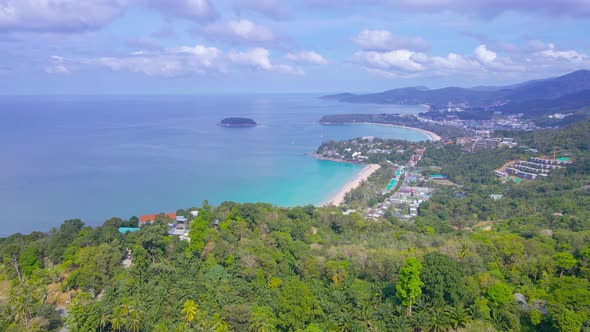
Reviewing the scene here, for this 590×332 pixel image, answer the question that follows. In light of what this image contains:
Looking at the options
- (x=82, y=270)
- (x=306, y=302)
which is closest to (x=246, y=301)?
(x=306, y=302)

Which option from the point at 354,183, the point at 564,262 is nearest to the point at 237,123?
the point at 354,183

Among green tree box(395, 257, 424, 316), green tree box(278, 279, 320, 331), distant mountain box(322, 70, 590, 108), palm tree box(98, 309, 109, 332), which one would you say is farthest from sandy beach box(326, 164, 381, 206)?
distant mountain box(322, 70, 590, 108)

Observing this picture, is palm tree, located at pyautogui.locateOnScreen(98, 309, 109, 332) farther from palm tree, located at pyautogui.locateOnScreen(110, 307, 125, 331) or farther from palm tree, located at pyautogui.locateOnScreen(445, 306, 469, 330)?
palm tree, located at pyautogui.locateOnScreen(445, 306, 469, 330)

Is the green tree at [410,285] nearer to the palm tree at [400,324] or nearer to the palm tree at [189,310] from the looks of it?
the palm tree at [400,324]

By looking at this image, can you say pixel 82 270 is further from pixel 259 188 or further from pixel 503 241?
pixel 259 188

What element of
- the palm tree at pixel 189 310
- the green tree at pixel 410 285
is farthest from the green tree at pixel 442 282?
the palm tree at pixel 189 310

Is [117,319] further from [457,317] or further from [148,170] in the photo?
[148,170]
